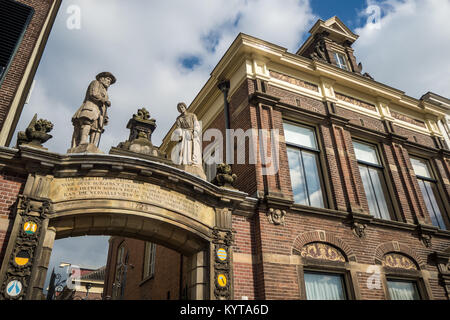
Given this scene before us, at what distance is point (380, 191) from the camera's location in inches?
499

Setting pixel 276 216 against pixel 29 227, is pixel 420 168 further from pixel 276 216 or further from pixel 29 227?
pixel 29 227

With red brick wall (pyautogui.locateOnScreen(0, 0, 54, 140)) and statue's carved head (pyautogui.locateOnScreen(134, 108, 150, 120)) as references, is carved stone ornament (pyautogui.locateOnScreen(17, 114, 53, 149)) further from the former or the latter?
statue's carved head (pyautogui.locateOnScreen(134, 108, 150, 120))

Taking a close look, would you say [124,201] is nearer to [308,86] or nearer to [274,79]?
[274,79]

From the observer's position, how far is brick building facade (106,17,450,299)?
9.18 meters

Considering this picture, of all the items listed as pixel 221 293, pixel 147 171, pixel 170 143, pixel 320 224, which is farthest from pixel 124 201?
pixel 170 143

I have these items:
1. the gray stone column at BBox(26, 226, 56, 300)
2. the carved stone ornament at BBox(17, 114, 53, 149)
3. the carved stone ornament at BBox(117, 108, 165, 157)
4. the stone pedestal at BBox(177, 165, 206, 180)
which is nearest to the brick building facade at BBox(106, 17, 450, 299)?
the stone pedestal at BBox(177, 165, 206, 180)

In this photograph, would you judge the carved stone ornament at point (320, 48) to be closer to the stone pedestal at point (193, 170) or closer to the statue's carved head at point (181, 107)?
the statue's carved head at point (181, 107)

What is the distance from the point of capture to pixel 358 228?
34.2ft

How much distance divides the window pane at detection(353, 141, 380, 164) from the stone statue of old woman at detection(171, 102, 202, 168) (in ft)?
21.1

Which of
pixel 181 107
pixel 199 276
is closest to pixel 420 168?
pixel 181 107

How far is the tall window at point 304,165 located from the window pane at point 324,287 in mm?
2316

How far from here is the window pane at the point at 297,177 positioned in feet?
35.5

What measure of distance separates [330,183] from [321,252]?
103 inches
